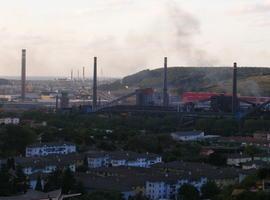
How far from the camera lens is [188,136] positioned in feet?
77.4

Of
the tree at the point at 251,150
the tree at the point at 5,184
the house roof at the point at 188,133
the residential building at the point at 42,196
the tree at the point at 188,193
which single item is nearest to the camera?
the residential building at the point at 42,196

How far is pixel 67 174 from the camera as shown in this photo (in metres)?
12.4

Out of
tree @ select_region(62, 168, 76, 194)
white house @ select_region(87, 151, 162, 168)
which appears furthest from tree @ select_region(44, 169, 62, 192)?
white house @ select_region(87, 151, 162, 168)

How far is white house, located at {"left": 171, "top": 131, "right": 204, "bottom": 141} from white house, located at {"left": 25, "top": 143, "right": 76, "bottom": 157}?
4.51 meters

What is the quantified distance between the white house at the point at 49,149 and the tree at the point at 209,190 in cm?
649

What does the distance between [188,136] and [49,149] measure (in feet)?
19.6

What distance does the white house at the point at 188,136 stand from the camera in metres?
23.1

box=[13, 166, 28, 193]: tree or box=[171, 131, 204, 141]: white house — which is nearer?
box=[13, 166, 28, 193]: tree

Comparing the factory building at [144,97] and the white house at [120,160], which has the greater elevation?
the factory building at [144,97]

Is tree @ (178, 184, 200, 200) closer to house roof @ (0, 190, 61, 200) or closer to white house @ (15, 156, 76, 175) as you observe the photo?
house roof @ (0, 190, 61, 200)

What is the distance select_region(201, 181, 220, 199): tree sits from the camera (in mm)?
12297

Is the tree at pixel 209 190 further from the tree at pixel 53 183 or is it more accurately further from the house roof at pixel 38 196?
the house roof at pixel 38 196

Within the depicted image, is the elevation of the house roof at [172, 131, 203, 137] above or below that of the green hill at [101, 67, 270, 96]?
below

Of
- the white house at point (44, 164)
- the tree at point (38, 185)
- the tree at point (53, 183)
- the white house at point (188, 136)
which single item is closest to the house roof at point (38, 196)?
the tree at point (53, 183)
